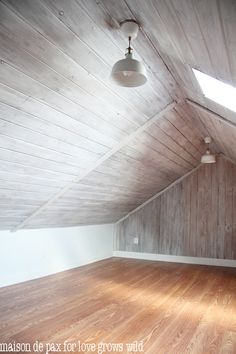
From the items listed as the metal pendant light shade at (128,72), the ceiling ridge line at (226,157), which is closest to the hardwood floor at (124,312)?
the metal pendant light shade at (128,72)

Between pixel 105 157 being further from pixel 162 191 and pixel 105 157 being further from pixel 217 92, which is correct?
pixel 162 191

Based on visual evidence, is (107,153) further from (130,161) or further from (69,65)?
(69,65)

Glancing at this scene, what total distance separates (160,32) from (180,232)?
469 cm

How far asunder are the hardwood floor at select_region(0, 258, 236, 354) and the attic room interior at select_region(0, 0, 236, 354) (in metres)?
0.02

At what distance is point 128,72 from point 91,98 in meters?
0.68

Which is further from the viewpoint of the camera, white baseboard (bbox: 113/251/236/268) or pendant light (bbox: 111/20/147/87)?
white baseboard (bbox: 113/251/236/268)

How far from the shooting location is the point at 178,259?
234 inches

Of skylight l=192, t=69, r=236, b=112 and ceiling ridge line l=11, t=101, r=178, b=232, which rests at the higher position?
skylight l=192, t=69, r=236, b=112

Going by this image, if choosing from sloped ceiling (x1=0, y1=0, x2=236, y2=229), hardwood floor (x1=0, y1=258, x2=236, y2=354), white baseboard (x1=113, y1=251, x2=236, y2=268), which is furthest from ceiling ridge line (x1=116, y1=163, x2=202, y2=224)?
hardwood floor (x1=0, y1=258, x2=236, y2=354)

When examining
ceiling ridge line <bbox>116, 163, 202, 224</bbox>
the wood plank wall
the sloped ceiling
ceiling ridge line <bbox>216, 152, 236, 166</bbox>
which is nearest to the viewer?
the sloped ceiling

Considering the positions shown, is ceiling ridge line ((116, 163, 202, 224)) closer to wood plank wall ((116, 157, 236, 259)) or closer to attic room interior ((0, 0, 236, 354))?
wood plank wall ((116, 157, 236, 259))

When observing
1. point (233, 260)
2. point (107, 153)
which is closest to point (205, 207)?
point (233, 260)

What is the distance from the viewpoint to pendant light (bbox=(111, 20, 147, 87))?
184 centimetres

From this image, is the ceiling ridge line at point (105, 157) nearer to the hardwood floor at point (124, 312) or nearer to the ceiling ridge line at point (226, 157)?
the hardwood floor at point (124, 312)
